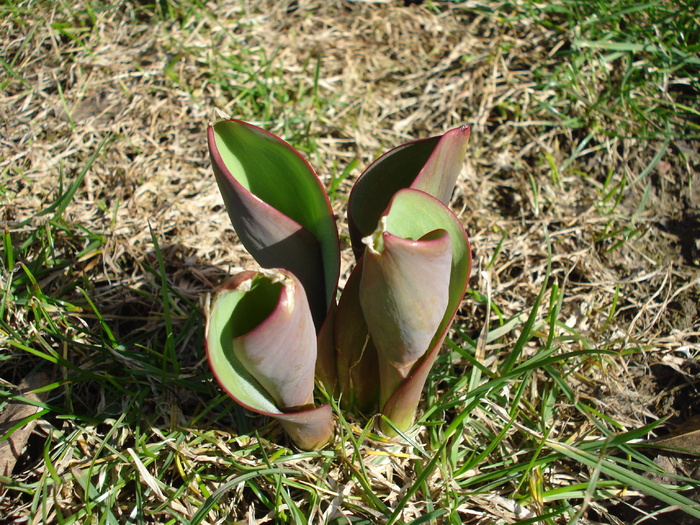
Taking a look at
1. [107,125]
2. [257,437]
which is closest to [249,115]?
[107,125]

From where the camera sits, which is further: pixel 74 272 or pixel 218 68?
pixel 218 68

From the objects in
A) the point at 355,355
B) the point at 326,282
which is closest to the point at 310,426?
the point at 355,355

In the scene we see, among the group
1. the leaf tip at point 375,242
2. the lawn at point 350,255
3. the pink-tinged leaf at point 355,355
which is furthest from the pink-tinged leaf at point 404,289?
the lawn at point 350,255

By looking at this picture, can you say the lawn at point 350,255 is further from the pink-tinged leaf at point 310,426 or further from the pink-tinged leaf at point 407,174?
the pink-tinged leaf at point 407,174

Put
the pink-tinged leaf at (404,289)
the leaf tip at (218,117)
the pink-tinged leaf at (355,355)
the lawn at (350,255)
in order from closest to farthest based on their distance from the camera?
the pink-tinged leaf at (404,289) < the leaf tip at (218,117) < the pink-tinged leaf at (355,355) < the lawn at (350,255)

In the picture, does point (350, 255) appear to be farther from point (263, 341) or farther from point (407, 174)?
point (263, 341)

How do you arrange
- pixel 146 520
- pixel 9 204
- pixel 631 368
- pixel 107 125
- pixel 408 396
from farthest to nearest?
pixel 107 125 → pixel 9 204 → pixel 631 368 → pixel 146 520 → pixel 408 396

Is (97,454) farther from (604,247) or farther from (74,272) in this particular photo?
(604,247)
